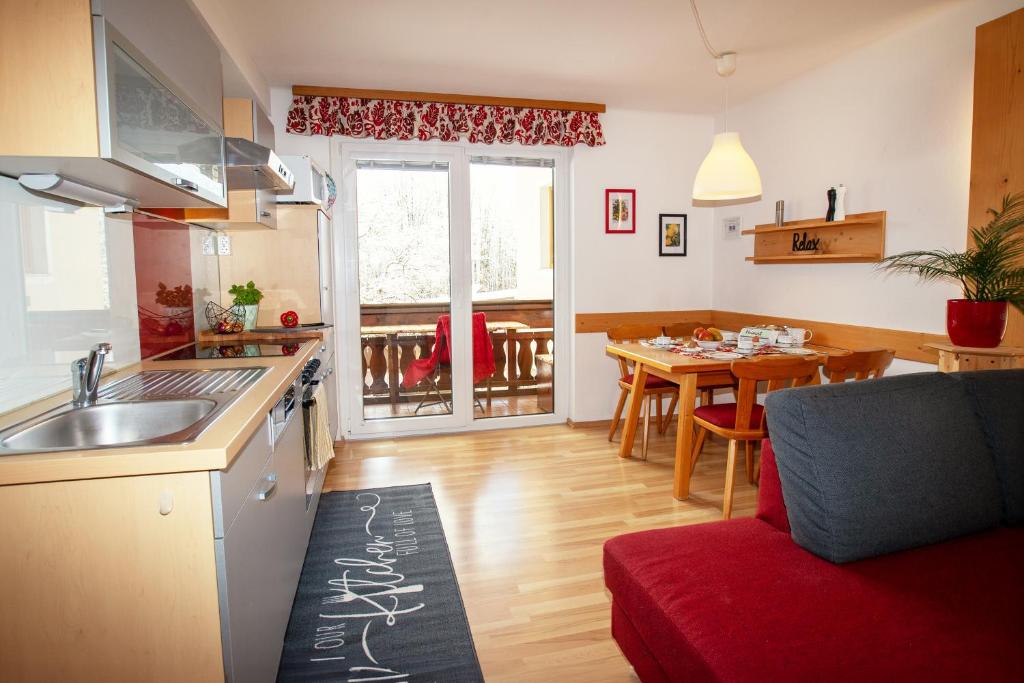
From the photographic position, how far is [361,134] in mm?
4258

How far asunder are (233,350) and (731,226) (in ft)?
13.0

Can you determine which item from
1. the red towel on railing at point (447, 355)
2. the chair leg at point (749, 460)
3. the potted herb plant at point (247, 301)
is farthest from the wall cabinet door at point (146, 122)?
the chair leg at point (749, 460)

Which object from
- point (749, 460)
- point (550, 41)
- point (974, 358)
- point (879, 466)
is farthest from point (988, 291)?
point (550, 41)

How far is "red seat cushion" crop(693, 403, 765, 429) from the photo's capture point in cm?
324

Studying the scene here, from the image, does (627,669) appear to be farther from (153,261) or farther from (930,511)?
(153,261)

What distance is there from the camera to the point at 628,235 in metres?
4.97

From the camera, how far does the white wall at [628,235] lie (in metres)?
4.84

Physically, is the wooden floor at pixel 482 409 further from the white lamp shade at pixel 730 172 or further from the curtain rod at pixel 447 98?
the white lamp shade at pixel 730 172

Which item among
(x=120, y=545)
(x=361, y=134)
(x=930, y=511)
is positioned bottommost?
(x=930, y=511)

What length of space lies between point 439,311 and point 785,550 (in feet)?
11.1

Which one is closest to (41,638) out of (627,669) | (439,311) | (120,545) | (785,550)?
(120,545)

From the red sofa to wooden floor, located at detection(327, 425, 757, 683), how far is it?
372mm

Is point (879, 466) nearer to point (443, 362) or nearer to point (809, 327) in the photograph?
point (809, 327)

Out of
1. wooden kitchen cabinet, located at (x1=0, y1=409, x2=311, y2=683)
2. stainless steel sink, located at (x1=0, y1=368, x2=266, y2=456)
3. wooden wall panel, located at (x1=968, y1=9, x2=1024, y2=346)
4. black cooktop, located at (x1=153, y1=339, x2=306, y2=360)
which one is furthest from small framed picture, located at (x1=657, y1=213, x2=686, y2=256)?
wooden kitchen cabinet, located at (x1=0, y1=409, x2=311, y2=683)
